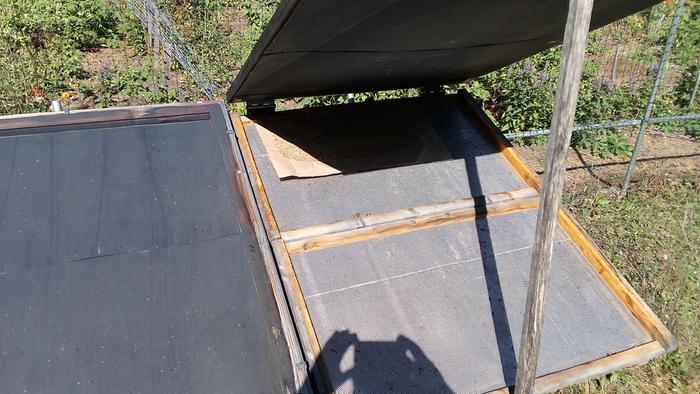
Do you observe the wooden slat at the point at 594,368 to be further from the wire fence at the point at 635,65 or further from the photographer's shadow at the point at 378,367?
the wire fence at the point at 635,65

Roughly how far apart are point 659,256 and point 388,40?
12.0ft

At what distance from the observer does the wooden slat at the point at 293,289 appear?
174 cm

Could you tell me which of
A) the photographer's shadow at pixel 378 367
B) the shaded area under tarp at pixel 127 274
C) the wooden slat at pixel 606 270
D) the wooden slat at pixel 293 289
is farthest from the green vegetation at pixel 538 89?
the shaded area under tarp at pixel 127 274

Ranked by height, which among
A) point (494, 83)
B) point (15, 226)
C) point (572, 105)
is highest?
point (494, 83)

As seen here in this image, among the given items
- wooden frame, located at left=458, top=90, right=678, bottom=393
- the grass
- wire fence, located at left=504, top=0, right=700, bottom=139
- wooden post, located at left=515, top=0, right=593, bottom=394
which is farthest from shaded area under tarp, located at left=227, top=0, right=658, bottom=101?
wire fence, located at left=504, top=0, right=700, bottom=139

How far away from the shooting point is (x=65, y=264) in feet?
5.35

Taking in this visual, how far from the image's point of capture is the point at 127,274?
1649mm

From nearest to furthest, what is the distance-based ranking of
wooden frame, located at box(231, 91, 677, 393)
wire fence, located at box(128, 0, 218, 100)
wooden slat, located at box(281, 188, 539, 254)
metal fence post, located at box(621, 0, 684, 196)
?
wooden frame, located at box(231, 91, 677, 393), wooden slat, located at box(281, 188, 539, 254), metal fence post, located at box(621, 0, 684, 196), wire fence, located at box(128, 0, 218, 100)

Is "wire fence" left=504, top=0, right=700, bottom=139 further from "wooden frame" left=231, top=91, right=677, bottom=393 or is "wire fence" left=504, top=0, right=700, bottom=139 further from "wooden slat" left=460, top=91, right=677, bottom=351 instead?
"wooden frame" left=231, top=91, right=677, bottom=393

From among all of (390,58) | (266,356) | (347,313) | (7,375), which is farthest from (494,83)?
(7,375)

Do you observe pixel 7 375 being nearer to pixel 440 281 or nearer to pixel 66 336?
pixel 66 336

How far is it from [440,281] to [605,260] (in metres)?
0.90

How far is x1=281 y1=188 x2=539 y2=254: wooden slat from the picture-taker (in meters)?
2.17

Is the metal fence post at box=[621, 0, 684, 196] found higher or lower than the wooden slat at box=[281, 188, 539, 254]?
higher
